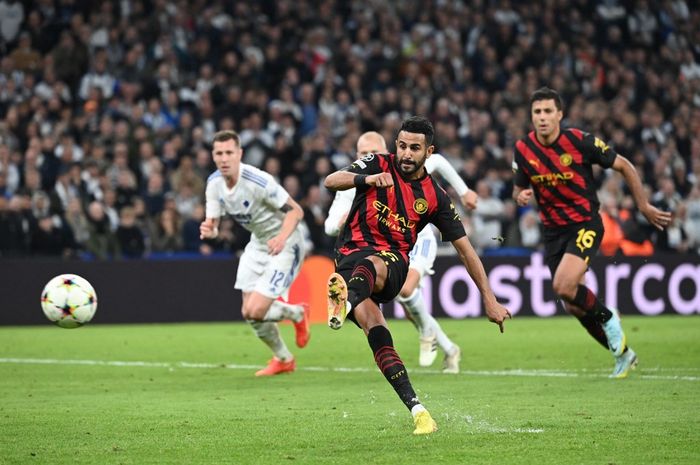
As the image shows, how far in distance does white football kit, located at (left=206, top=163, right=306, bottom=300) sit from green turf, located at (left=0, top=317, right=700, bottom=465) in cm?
96

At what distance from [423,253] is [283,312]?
154 centimetres

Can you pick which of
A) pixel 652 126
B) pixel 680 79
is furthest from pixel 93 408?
pixel 680 79

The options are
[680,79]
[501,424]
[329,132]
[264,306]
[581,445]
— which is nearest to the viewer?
[581,445]

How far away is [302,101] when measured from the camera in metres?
22.8

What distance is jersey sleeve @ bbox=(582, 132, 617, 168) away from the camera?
11194 mm

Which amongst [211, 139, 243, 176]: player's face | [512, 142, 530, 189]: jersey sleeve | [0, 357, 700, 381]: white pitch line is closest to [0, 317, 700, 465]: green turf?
[0, 357, 700, 381]: white pitch line

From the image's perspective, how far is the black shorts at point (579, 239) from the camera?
11383mm

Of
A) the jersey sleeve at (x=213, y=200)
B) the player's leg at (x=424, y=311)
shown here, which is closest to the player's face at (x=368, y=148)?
the player's leg at (x=424, y=311)

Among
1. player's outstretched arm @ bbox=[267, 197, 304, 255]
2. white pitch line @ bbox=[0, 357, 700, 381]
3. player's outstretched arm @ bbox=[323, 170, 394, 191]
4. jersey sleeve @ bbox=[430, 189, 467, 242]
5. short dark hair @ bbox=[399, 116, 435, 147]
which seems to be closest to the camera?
player's outstretched arm @ bbox=[323, 170, 394, 191]

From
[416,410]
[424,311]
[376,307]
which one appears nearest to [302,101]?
[424,311]

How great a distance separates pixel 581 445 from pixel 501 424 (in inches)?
38.0

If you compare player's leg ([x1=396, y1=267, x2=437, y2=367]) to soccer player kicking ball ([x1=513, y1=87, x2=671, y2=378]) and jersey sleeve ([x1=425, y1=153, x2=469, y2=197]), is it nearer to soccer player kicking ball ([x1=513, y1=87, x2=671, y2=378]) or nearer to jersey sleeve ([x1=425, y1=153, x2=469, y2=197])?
jersey sleeve ([x1=425, y1=153, x2=469, y2=197])

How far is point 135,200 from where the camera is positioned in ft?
62.6

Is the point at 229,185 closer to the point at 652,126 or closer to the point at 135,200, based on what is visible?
the point at 135,200
